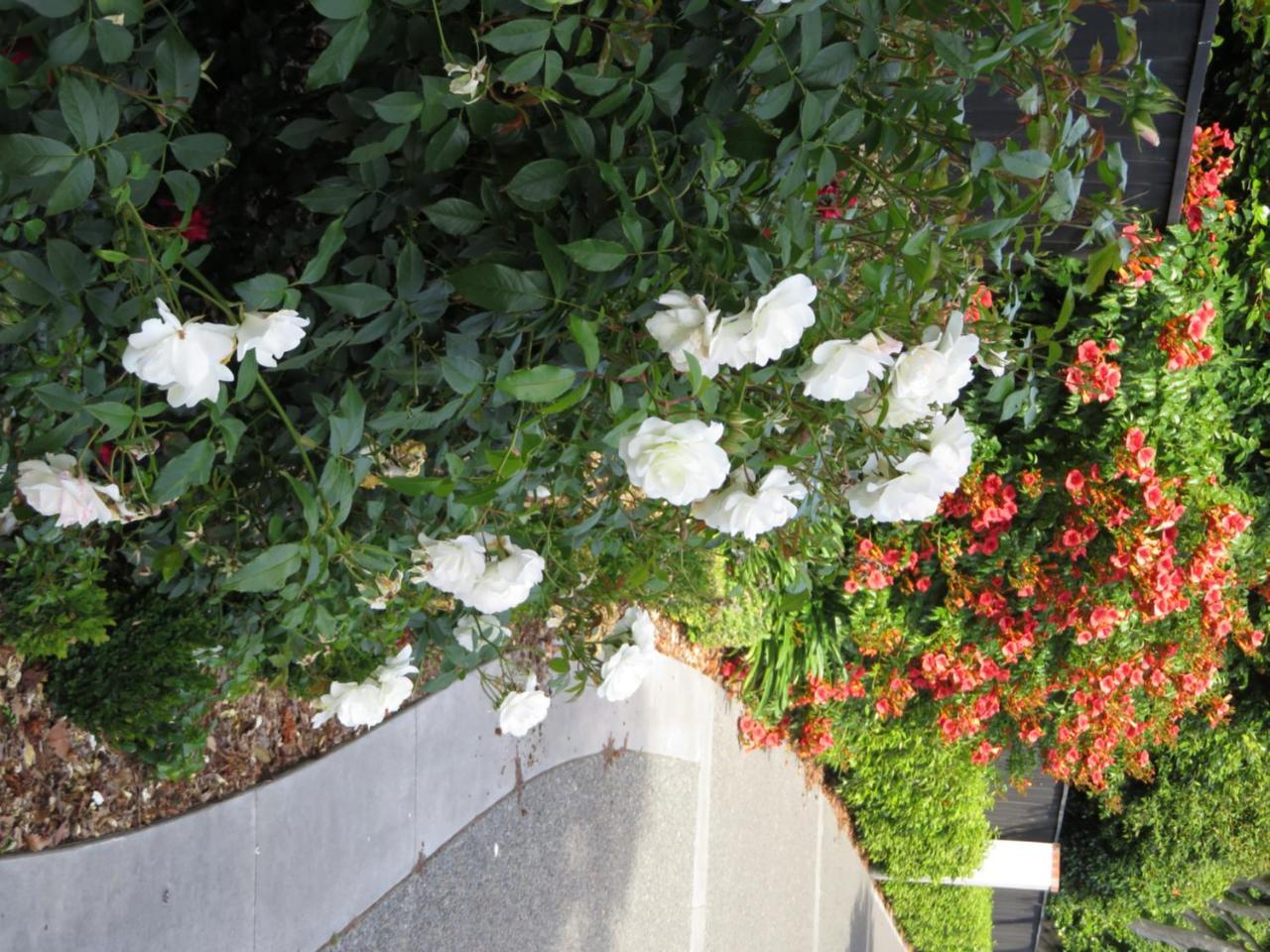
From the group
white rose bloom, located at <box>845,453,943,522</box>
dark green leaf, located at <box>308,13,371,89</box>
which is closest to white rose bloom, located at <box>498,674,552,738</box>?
white rose bloom, located at <box>845,453,943,522</box>

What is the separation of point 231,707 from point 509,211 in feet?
5.85

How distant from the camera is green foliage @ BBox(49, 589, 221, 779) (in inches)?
98.0

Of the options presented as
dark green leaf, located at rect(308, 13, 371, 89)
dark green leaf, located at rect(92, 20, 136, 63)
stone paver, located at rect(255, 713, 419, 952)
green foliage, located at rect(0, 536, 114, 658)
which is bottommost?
stone paver, located at rect(255, 713, 419, 952)

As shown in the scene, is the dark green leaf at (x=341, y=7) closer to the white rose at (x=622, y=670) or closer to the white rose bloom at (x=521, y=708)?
the white rose at (x=622, y=670)

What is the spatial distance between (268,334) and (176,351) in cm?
13

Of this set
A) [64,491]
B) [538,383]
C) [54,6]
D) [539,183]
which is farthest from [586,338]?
[64,491]

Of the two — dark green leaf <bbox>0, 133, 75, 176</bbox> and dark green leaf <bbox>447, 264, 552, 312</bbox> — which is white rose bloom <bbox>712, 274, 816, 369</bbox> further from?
dark green leaf <bbox>0, 133, 75, 176</bbox>

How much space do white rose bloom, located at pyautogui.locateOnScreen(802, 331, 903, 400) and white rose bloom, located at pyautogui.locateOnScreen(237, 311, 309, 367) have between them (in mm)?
722

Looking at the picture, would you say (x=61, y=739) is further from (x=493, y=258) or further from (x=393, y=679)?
(x=493, y=258)

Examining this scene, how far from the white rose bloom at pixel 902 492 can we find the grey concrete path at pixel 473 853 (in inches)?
73.6

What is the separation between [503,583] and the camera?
6.55 ft

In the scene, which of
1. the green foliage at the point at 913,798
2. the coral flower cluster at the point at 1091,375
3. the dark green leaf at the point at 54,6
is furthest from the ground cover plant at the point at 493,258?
the green foliage at the point at 913,798

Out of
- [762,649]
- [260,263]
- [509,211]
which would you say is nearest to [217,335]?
[509,211]

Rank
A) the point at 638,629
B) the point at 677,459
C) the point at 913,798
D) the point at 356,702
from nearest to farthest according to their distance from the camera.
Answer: the point at 677,459 < the point at 356,702 < the point at 638,629 < the point at 913,798
